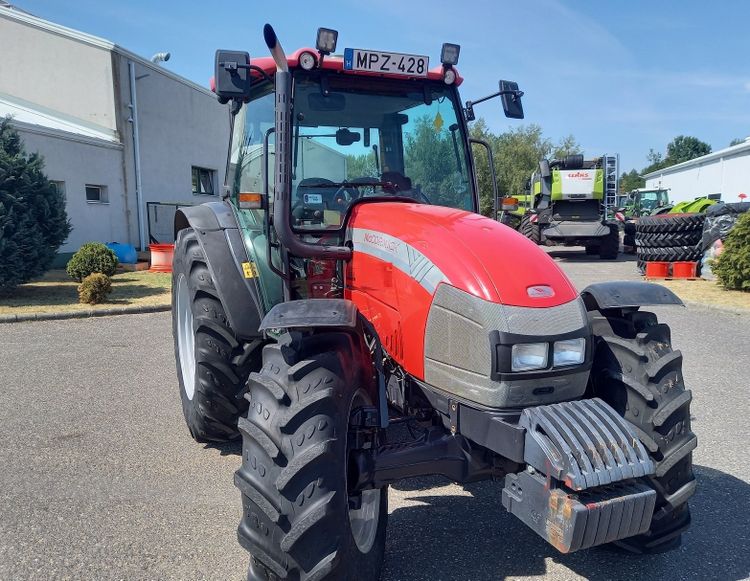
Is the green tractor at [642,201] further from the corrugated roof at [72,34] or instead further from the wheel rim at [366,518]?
the wheel rim at [366,518]

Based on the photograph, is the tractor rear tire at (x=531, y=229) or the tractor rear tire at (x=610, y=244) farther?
Answer: the tractor rear tire at (x=531, y=229)

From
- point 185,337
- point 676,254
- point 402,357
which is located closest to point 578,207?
point 676,254

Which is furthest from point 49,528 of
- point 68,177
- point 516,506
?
point 68,177

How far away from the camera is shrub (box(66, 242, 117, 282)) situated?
11188 millimetres

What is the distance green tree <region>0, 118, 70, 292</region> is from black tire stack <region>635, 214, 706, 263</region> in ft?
40.6

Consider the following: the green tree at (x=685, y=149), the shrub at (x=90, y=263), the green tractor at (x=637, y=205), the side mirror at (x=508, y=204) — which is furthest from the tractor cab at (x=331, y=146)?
the green tree at (x=685, y=149)

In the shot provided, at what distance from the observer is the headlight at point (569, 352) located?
2.33 metres

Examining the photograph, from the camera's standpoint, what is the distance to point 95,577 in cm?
269

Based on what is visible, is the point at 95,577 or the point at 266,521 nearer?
the point at 266,521

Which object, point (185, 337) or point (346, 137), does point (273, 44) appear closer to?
point (346, 137)

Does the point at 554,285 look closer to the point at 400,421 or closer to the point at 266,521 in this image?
the point at 400,421

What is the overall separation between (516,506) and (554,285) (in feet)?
2.96

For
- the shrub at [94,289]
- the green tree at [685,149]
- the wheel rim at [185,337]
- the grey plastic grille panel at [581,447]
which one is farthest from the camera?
the green tree at [685,149]

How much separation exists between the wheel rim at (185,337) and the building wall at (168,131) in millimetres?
12633
